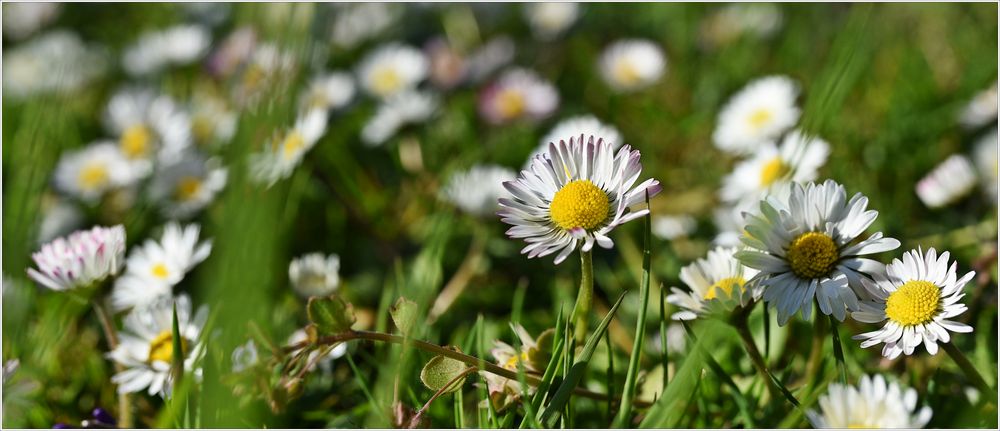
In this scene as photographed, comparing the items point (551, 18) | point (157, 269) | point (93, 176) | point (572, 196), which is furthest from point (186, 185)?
point (551, 18)

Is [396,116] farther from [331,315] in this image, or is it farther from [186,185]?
[331,315]

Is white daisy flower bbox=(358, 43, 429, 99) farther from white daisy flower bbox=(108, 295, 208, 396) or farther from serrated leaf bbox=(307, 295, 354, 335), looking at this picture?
serrated leaf bbox=(307, 295, 354, 335)

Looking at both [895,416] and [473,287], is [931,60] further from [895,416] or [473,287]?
[895,416]

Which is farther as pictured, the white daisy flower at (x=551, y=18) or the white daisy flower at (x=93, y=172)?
the white daisy flower at (x=551, y=18)

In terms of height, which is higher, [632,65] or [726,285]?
[632,65]

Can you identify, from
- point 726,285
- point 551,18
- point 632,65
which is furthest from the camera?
point 551,18

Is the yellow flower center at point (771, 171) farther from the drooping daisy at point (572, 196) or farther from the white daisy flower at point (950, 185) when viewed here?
the drooping daisy at point (572, 196)

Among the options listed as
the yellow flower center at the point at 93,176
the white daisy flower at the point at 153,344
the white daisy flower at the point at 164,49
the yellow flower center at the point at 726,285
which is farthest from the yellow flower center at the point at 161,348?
the white daisy flower at the point at 164,49
